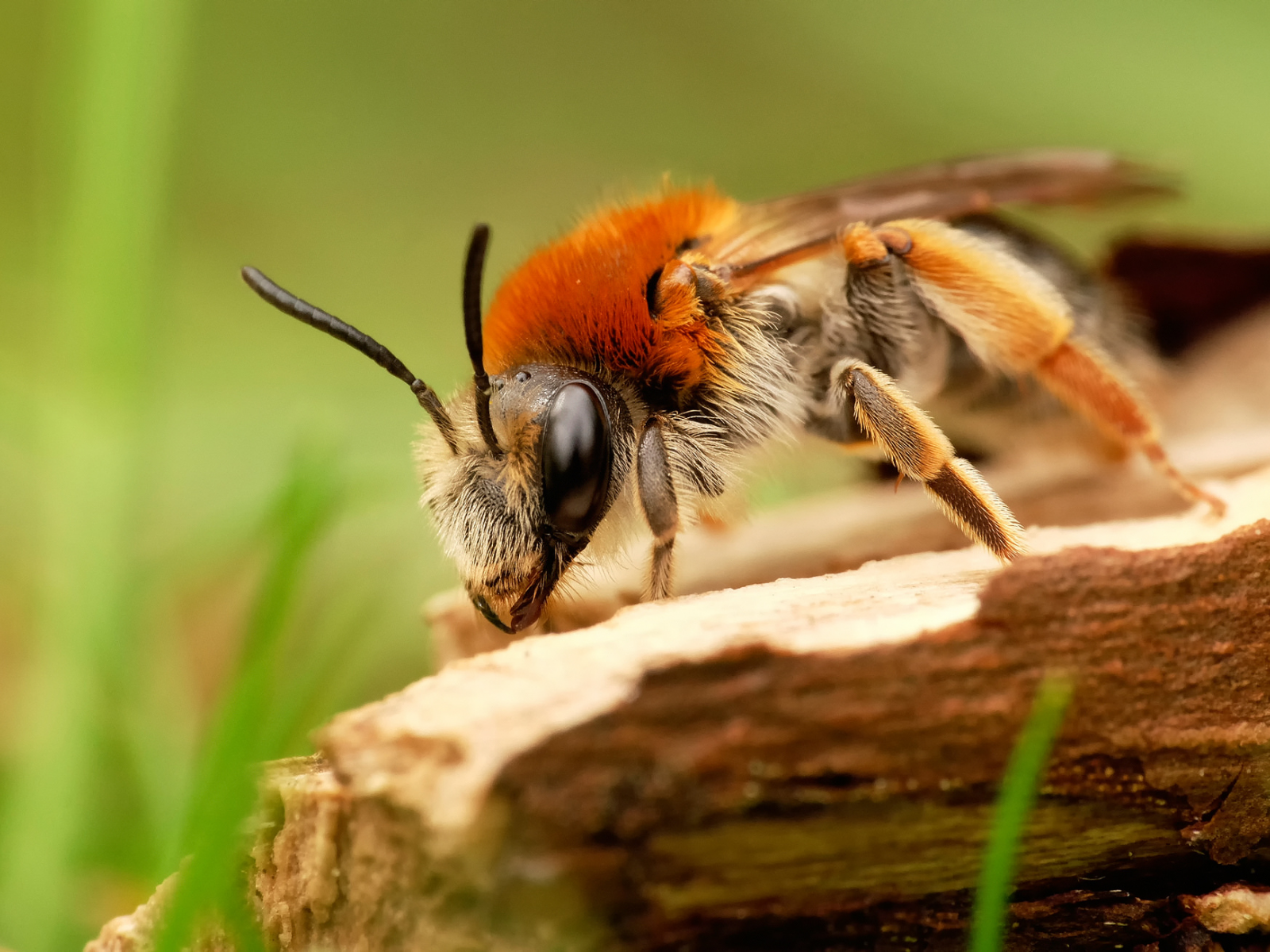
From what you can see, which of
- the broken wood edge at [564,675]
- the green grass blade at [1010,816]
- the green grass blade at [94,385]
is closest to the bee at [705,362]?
the broken wood edge at [564,675]

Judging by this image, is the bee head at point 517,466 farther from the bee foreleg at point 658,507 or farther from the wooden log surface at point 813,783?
the wooden log surface at point 813,783

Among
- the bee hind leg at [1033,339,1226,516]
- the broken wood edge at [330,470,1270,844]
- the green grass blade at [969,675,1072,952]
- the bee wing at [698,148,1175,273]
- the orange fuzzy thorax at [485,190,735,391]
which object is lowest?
the green grass blade at [969,675,1072,952]

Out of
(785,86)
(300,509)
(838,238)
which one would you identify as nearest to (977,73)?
(785,86)

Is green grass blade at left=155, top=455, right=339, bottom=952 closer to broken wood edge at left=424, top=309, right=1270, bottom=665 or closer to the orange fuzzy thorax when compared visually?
broken wood edge at left=424, top=309, right=1270, bottom=665

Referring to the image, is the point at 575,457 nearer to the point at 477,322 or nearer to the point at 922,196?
the point at 477,322

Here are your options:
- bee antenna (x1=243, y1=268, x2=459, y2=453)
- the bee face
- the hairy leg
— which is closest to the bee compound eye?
the bee face

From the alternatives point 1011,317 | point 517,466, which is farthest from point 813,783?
point 1011,317

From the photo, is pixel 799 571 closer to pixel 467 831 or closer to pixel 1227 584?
pixel 1227 584
